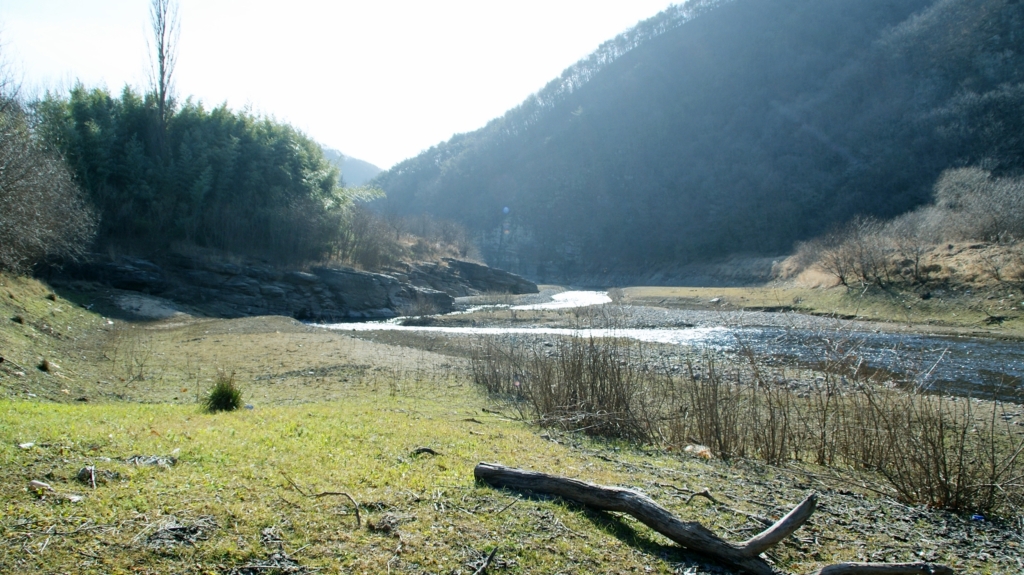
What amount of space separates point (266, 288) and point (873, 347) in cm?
3185

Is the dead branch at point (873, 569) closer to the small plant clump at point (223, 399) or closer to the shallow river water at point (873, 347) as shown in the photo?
the shallow river water at point (873, 347)

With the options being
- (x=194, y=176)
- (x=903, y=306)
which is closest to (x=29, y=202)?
(x=194, y=176)

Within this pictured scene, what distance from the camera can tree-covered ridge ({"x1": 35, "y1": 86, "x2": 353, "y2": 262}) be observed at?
103 feet

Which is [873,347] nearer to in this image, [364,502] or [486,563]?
[486,563]

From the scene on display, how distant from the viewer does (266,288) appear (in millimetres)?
34219

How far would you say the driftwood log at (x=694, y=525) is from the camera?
3.84 metres

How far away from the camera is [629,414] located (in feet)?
28.9

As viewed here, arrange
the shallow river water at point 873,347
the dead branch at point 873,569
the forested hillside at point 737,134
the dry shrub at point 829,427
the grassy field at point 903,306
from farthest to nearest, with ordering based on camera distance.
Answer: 1. the forested hillside at point 737,134
2. the grassy field at point 903,306
3. the shallow river water at point 873,347
4. the dry shrub at point 829,427
5. the dead branch at point 873,569

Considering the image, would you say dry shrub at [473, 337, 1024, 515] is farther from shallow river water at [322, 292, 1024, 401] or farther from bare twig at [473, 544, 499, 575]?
bare twig at [473, 544, 499, 575]

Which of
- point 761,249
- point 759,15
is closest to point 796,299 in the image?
point 761,249

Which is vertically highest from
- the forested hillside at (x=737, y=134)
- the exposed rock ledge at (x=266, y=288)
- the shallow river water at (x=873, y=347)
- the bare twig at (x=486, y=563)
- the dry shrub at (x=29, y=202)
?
the forested hillside at (x=737, y=134)

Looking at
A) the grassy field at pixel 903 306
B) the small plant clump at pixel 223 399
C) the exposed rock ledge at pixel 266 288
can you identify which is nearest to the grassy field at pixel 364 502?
the small plant clump at pixel 223 399

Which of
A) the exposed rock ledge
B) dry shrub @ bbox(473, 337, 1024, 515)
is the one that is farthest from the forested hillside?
dry shrub @ bbox(473, 337, 1024, 515)

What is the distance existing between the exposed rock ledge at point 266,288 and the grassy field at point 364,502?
23.4 m
